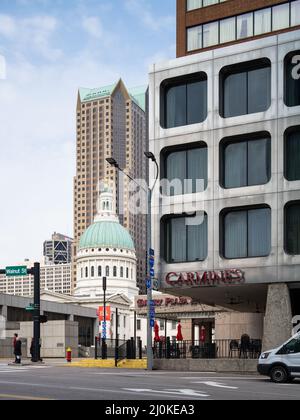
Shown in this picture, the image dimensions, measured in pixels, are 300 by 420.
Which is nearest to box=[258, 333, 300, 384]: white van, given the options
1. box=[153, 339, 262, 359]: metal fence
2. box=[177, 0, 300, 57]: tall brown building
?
box=[153, 339, 262, 359]: metal fence

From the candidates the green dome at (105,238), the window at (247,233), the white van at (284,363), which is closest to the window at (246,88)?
the window at (247,233)

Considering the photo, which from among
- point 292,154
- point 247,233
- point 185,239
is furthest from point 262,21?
point 185,239

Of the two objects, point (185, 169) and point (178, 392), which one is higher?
point (185, 169)

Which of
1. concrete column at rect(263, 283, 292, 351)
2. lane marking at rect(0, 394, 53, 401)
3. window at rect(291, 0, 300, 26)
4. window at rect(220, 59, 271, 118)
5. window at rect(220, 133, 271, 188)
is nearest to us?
lane marking at rect(0, 394, 53, 401)

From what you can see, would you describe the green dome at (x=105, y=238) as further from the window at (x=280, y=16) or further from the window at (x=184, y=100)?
the window at (x=280, y=16)

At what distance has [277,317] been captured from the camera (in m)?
40.2

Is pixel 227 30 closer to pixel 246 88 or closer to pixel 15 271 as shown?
pixel 246 88

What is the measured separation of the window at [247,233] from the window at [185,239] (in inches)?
50.3

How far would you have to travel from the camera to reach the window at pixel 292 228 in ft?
133

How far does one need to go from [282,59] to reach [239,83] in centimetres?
295

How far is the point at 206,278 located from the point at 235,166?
6068mm

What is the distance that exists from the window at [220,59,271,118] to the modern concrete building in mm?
53

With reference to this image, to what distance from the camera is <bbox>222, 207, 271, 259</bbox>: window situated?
41.7 meters

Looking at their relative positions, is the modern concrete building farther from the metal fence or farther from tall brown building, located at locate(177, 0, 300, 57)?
the metal fence
